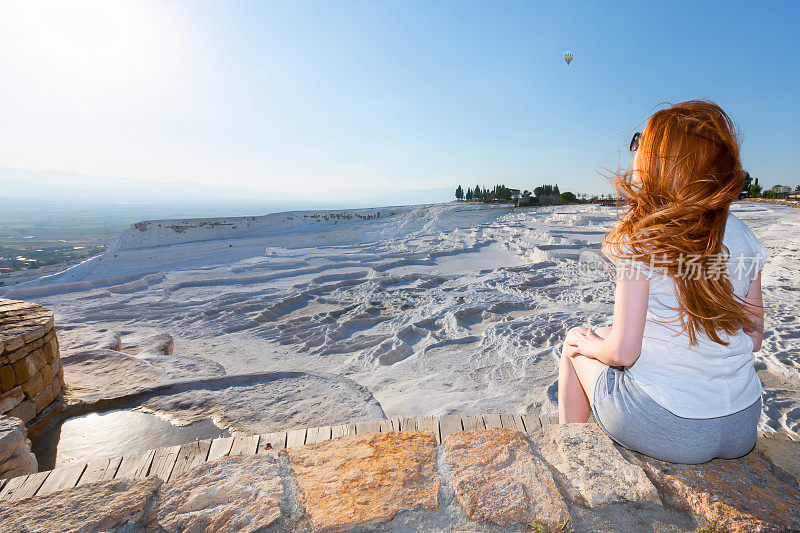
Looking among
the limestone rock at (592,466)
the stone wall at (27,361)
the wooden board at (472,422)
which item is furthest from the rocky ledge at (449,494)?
the stone wall at (27,361)

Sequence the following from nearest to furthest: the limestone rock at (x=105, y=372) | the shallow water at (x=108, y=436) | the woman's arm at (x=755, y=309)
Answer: the woman's arm at (x=755, y=309), the shallow water at (x=108, y=436), the limestone rock at (x=105, y=372)

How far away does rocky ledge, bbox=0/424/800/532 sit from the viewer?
4.14 feet

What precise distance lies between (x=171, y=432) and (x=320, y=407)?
119 cm

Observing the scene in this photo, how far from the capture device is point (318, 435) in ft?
6.01

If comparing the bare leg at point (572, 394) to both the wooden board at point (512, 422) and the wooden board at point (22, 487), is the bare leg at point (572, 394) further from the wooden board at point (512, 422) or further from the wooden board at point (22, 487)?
the wooden board at point (22, 487)

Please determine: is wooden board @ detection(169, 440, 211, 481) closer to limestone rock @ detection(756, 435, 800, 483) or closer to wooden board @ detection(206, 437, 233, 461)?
wooden board @ detection(206, 437, 233, 461)

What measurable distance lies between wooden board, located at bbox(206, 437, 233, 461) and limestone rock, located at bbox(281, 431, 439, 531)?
0.28 m

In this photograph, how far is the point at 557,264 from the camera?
27.9 ft

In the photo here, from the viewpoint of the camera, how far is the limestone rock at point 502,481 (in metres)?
1.28

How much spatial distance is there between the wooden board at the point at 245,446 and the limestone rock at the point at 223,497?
0.10m

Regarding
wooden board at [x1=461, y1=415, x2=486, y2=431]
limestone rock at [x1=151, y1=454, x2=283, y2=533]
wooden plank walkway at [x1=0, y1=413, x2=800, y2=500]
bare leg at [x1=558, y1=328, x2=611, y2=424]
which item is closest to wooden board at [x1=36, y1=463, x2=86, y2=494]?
wooden plank walkway at [x1=0, y1=413, x2=800, y2=500]

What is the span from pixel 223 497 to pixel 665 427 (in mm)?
1516

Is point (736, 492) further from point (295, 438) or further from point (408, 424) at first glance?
point (295, 438)

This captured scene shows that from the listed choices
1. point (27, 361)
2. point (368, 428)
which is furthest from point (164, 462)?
point (27, 361)
